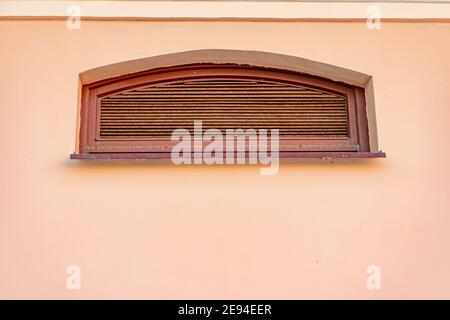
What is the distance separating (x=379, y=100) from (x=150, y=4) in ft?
3.68

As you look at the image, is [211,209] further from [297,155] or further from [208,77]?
[208,77]

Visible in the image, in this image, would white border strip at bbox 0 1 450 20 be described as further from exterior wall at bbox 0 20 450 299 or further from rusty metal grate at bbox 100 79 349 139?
rusty metal grate at bbox 100 79 349 139

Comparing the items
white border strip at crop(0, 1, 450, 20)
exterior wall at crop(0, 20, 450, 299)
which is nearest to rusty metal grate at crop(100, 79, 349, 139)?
exterior wall at crop(0, 20, 450, 299)

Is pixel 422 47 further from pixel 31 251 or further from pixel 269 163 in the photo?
pixel 31 251

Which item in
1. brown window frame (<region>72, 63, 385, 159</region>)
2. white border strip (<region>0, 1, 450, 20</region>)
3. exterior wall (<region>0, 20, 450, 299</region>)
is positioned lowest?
exterior wall (<region>0, 20, 450, 299</region>)

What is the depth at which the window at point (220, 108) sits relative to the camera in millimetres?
2207

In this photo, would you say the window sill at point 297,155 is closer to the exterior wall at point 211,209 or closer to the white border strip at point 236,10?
the exterior wall at point 211,209

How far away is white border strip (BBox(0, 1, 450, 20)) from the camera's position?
225 centimetres

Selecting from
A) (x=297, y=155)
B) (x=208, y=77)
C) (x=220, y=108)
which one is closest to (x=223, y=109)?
(x=220, y=108)

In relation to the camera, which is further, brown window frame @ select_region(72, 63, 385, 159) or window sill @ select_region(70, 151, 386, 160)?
brown window frame @ select_region(72, 63, 385, 159)

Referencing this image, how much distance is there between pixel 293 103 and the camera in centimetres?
229

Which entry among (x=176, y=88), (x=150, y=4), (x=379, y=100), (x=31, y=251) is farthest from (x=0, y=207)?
(x=379, y=100)

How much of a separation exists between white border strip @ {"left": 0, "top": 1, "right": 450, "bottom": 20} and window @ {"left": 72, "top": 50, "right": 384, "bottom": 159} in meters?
0.23
